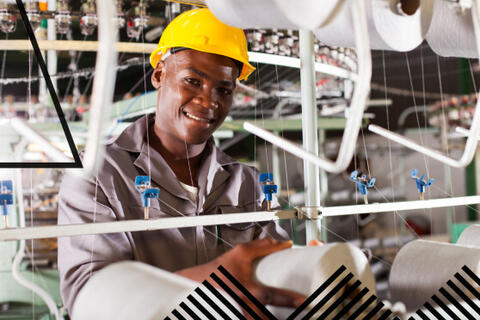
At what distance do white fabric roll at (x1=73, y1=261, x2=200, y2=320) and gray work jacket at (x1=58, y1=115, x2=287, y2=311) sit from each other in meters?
0.62

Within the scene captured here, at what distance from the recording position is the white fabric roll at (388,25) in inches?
43.6

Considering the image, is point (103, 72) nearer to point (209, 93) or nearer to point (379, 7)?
point (379, 7)

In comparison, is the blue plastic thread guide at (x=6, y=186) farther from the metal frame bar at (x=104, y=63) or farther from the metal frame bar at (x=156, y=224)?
the metal frame bar at (x=104, y=63)

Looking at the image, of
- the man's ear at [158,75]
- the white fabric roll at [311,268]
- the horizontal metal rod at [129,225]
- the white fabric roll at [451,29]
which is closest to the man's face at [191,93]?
the man's ear at [158,75]

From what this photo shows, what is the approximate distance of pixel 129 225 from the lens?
4.86 feet

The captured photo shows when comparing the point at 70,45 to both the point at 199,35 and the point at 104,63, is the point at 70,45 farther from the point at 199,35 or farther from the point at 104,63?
the point at 104,63

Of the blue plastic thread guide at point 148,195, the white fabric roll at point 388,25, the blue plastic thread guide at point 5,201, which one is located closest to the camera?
the white fabric roll at point 388,25

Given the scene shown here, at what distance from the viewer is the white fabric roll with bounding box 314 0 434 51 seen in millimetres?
1106

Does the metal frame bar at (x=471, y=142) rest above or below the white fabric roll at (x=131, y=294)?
above

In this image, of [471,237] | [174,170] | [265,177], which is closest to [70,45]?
[174,170]

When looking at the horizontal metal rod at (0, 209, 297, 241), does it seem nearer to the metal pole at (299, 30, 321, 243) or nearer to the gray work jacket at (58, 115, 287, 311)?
the gray work jacket at (58, 115, 287, 311)

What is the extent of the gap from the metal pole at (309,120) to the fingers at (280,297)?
41.0 inches

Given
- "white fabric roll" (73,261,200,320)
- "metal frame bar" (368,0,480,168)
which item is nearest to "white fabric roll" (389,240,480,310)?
"metal frame bar" (368,0,480,168)

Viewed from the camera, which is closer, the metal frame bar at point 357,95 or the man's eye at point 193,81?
the metal frame bar at point 357,95
